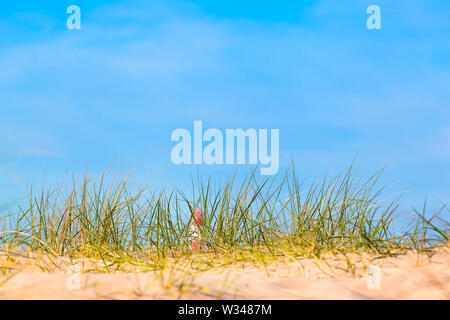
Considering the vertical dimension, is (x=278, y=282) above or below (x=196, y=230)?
below

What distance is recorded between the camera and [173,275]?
298 centimetres

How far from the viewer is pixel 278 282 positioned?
2980 mm

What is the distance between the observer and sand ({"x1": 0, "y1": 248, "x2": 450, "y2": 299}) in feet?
8.80

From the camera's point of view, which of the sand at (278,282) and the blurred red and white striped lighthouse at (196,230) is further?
the blurred red and white striped lighthouse at (196,230)

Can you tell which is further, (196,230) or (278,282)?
(196,230)

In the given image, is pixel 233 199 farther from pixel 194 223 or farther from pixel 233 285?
pixel 233 285

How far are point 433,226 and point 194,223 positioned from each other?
2181 millimetres

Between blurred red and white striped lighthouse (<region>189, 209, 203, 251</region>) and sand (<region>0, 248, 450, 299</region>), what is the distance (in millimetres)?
1046

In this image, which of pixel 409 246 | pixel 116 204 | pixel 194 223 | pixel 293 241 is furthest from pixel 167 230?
pixel 409 246

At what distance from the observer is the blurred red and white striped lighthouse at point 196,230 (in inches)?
176

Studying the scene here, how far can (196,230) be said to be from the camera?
4555mm

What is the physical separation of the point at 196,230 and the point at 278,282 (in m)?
1.70

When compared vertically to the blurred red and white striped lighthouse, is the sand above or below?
below

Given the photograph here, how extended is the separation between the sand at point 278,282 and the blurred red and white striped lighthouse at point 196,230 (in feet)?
3.43
